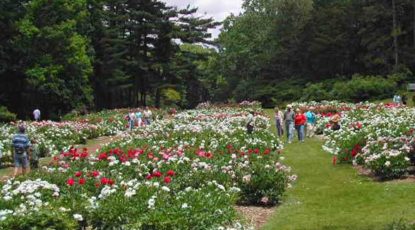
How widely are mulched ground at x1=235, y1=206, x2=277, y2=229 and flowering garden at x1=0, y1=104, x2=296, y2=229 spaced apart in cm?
25

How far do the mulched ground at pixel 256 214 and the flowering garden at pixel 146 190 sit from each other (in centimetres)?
25

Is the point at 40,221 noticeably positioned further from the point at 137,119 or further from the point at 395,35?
the point at 395,35

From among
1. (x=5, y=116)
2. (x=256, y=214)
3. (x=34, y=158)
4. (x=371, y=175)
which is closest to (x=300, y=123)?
(x=371, y=175)

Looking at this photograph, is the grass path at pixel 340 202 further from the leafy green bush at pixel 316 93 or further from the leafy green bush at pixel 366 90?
the leafy green bush at pixel 316 93

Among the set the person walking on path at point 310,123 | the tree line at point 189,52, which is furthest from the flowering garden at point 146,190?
the tree line at point 189,52

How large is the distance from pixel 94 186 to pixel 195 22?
49.0 meters

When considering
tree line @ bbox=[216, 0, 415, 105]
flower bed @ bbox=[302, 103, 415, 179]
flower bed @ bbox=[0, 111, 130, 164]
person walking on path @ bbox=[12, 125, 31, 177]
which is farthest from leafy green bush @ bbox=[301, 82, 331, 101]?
person walking on path @ bbox=[12, 125, 31, 177]

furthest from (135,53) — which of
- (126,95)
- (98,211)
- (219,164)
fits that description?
(98,211)

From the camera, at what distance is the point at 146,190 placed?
890cm

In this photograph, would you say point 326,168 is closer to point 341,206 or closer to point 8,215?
point 341,206

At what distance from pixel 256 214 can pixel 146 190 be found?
2853 millimetres

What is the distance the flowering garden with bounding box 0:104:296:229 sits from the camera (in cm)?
739

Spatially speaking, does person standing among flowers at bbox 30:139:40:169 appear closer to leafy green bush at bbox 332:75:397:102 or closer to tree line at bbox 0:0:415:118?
tree line at bbox 0:0:415:118

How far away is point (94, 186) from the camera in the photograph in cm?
1010
